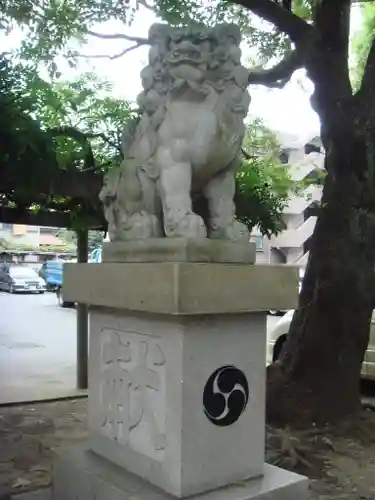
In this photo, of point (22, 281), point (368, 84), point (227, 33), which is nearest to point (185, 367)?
point (227, 33)

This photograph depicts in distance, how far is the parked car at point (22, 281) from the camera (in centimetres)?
2452

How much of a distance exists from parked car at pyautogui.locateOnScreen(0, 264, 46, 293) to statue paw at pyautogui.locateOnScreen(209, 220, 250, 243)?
22876mm

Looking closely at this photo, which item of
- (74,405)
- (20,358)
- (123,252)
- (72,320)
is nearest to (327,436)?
(74,405)

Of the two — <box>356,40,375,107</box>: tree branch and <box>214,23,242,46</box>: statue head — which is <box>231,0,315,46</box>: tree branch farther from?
<box>214,23,242,46</box>: statue head

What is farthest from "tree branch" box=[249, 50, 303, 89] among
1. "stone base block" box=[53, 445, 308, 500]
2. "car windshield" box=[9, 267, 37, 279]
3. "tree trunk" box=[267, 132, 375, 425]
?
"car windshield" box=[9, 267, 37, 279]

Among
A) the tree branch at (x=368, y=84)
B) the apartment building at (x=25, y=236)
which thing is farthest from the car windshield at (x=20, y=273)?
the tree branch at (x=368, y=84)

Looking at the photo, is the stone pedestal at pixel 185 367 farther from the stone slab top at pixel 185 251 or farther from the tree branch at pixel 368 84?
the tree branch at pixel 368 84

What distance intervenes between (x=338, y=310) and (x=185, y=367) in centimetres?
310

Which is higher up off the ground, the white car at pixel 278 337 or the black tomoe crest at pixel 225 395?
the black tomoe crest at pixel 225 395

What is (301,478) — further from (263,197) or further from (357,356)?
(263,197)

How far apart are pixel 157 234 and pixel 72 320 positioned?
13602 millimetres

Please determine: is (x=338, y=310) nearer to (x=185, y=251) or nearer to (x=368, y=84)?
(x=368, y=84)

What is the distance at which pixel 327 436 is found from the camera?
480 cm

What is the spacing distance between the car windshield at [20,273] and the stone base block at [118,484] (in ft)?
74.4
